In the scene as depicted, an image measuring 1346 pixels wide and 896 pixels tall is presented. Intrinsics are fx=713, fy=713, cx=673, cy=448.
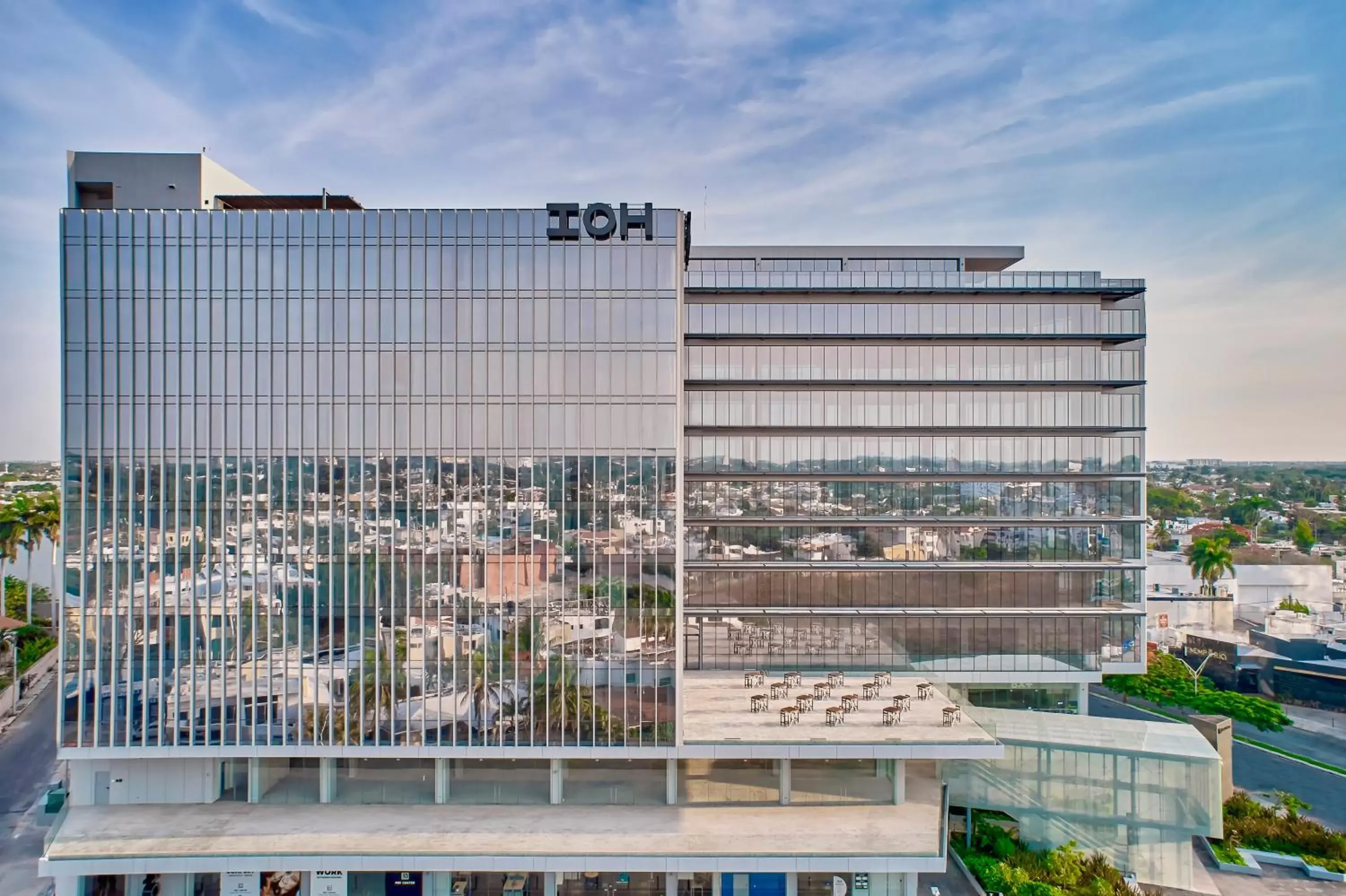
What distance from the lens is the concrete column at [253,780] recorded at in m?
31.3

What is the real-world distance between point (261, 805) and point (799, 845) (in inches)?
911

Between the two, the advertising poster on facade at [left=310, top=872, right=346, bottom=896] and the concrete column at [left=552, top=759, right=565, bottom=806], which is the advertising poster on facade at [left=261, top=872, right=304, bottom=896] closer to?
the advertising poster on facade at [left=310, top=872, right=346, bottom=896]

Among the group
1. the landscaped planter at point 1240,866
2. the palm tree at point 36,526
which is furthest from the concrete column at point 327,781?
the palm tree at point 36,526

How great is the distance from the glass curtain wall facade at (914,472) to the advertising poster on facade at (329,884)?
777 inches

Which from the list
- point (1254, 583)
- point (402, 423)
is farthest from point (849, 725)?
point (1254, 583)

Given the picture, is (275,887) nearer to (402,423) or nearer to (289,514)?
(289,514)

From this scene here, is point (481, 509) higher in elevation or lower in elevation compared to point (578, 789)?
→ higher

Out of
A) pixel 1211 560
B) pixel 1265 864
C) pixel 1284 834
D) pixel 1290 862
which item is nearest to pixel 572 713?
pixel 1265 864

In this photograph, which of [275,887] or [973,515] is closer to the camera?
[275,887]

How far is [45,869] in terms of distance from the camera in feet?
88.0

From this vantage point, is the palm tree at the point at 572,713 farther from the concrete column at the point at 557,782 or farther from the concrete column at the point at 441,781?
the concrete column at the point at 441,781

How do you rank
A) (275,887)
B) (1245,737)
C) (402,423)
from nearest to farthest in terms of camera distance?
(275,887) → (402,423) → (1245,737)

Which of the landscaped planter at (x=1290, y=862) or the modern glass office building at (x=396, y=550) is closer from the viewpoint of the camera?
the modern glass office building at (x=396, y=550)

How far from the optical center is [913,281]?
40500 mm
